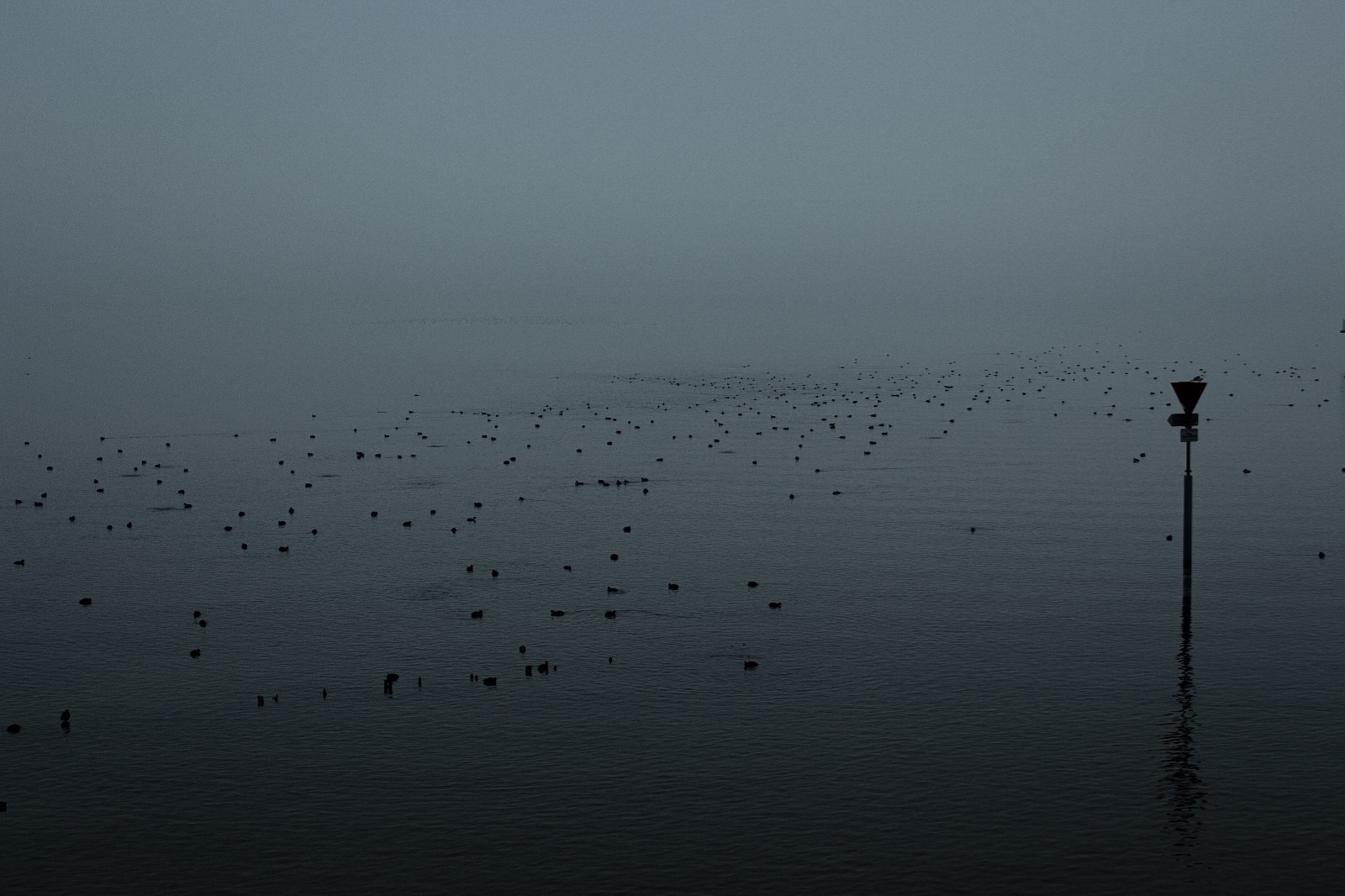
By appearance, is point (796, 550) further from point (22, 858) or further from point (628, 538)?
point (22, 858)

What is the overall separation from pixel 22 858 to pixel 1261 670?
38.1 metres

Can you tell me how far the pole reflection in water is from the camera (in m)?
32.9

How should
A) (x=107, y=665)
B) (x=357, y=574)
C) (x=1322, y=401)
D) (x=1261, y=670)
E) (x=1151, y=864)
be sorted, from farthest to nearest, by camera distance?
(x=1322, y=401) → (x=357, y=574) → (x=107, y=665) → (x=1261, y=670) → (x=1151, y=864)

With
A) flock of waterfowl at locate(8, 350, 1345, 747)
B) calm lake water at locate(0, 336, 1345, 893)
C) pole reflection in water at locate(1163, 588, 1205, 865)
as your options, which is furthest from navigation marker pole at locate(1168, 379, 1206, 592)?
flock of waterfowl at locate(8, 350, 1345, 747)

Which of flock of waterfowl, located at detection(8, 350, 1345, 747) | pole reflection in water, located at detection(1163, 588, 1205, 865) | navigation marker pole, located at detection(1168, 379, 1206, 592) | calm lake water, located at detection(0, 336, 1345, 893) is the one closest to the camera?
calm lake water, located at detection(0, 336, 1345, 893)

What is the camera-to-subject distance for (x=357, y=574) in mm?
66438

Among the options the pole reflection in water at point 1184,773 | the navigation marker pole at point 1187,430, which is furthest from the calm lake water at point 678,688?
the navigation marker pole at point 1187,430

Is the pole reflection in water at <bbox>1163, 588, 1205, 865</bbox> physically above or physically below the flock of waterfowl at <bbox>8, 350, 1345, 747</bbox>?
below

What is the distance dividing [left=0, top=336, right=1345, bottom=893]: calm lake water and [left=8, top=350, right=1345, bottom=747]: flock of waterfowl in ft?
3.51

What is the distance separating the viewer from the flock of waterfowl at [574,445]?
83438 millimetres

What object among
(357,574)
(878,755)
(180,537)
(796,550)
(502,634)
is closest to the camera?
(878,755)

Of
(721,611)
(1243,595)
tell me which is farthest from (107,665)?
(1243,595)

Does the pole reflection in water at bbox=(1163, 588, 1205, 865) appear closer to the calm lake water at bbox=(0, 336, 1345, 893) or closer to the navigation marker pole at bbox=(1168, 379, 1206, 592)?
the calm lake water at bbox=(0, 336, 1345, 893)

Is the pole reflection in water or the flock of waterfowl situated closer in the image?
the pole reflection in water
